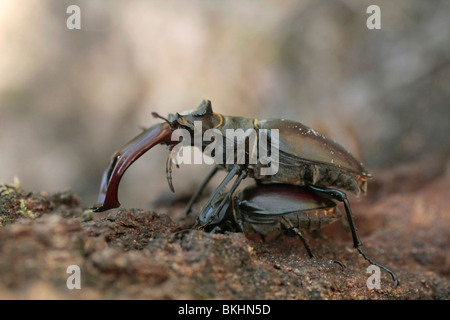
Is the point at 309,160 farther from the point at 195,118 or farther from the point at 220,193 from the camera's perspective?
the point at 195,118

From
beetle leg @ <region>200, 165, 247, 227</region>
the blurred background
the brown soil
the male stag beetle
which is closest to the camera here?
the brown soil

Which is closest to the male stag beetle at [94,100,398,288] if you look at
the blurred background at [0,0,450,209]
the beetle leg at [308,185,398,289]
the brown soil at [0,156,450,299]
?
the beetle leg at [308,185,398,289]

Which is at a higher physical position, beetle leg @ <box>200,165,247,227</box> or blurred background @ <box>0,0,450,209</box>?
blurred background @ <box>0,0,450,209</box>

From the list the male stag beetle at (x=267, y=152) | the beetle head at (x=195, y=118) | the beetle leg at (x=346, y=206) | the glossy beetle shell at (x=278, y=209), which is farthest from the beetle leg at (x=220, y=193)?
the beetle leg at (x=346, y=206)

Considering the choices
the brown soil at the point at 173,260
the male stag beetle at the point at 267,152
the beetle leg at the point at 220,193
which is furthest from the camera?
the male stag beetle at the point at 267,152

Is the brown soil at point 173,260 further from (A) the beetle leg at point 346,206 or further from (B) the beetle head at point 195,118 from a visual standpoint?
(B) the beetle head at point 195,118

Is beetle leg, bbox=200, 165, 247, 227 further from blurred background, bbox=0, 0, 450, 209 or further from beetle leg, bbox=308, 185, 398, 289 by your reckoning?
blurred background, bbox=0, 0, 450, 209

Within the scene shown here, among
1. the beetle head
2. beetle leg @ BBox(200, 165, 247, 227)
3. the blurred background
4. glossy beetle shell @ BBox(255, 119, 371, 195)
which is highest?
the blurred background
